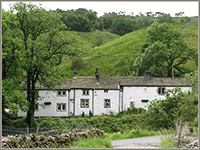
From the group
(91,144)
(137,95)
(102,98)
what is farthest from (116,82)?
(91,144)

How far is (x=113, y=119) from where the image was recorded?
36.2 metres

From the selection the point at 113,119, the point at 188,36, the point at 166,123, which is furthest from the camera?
the point at 188,36

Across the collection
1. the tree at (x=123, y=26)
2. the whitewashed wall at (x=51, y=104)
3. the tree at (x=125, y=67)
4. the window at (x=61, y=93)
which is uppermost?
the tree at (x=123, y=26)

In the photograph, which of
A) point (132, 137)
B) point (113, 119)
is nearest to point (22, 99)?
point (132, 137)

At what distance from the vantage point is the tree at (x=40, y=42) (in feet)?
96.2

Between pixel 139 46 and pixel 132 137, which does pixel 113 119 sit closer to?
pixel 132 137

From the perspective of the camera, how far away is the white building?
40125 mm

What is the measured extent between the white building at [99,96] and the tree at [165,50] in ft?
40.2

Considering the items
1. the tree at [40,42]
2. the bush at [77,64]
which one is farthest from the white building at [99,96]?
the bush at [77,64]

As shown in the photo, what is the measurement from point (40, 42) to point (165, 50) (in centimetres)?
3064

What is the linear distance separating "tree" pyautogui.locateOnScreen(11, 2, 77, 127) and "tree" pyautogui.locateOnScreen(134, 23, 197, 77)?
2454 centimetres

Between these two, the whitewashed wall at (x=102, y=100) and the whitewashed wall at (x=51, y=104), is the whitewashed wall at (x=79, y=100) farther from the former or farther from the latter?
the whitewashed wall at (x=51, y=104)

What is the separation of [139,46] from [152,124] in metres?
66.8

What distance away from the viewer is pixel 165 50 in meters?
52.5
